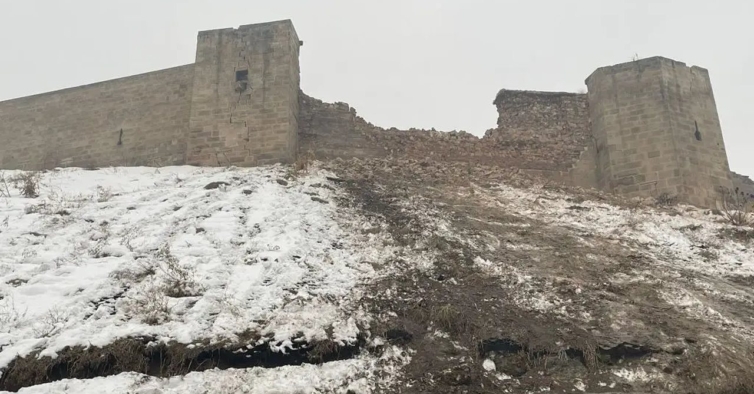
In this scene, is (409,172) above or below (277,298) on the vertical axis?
above

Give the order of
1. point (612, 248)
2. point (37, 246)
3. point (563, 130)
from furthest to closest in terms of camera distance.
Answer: point (563, 130) < point (612, 248) < point (37, 246)

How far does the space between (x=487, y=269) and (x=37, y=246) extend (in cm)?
554

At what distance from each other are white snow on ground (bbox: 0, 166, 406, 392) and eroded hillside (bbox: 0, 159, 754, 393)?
0.03 m

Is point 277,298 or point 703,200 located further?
point 703,200

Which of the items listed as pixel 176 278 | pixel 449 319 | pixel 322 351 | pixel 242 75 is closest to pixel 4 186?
pixel 242 75

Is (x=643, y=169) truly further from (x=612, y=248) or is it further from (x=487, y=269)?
(x=487, y=269)

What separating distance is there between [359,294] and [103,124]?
10384 millimetres

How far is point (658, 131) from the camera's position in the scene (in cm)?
1398

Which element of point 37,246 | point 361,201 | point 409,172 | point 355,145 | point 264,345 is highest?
point 355,145

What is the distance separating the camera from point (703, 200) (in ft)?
43.6

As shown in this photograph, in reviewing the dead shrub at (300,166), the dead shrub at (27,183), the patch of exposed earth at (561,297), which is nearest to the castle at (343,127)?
the dead shrub at (300,166)

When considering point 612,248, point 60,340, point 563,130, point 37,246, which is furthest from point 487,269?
point 563,130

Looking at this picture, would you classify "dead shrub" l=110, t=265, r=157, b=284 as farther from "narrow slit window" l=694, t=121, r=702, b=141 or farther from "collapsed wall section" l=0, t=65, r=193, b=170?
"narrow slit window" l=694, t=121, r=702, b=141

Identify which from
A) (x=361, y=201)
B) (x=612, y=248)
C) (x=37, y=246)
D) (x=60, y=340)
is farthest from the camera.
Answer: (x=361, y=201)
